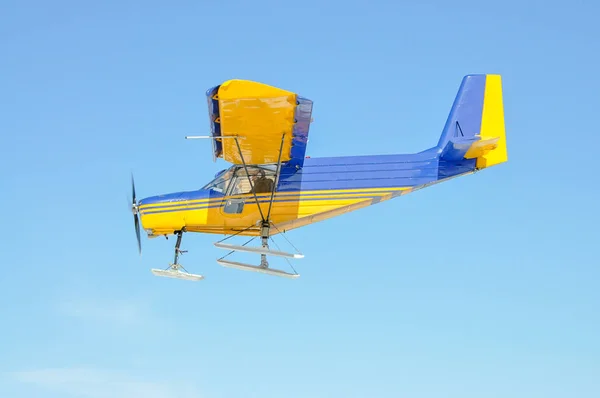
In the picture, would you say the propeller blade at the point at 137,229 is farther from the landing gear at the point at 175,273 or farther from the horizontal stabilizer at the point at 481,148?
the horizontal stabilizer at the point at 481,148

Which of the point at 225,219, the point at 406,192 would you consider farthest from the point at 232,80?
the point at 406,192

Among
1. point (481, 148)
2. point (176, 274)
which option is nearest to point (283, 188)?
point (176, 274)

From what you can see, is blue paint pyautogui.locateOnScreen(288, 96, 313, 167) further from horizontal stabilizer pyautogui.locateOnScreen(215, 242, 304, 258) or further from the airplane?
horizontal stabilizer pyautogui.locateOnScreen(215, 242, 304, 258)

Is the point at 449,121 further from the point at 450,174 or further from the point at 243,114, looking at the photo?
the point at 243,114

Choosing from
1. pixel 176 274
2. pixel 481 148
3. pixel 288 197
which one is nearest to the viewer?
pixel 176 274

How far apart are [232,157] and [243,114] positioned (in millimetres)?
1948

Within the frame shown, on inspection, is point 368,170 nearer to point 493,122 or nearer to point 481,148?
point 481,148

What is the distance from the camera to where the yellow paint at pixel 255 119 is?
46.2 ft

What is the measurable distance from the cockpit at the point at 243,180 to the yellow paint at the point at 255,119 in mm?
311

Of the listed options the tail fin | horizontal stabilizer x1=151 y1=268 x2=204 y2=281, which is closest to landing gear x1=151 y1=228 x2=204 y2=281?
horizontal stabilizer x1=151 y1=268 x2=204 y2=281

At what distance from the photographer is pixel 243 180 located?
17328mm

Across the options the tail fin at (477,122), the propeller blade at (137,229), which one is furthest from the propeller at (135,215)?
the tail fin at (477,122)

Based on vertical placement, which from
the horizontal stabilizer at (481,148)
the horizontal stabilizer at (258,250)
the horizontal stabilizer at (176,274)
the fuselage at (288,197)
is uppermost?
the horizontal stabilizer at (481,148)

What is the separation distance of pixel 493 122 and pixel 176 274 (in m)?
8.16
